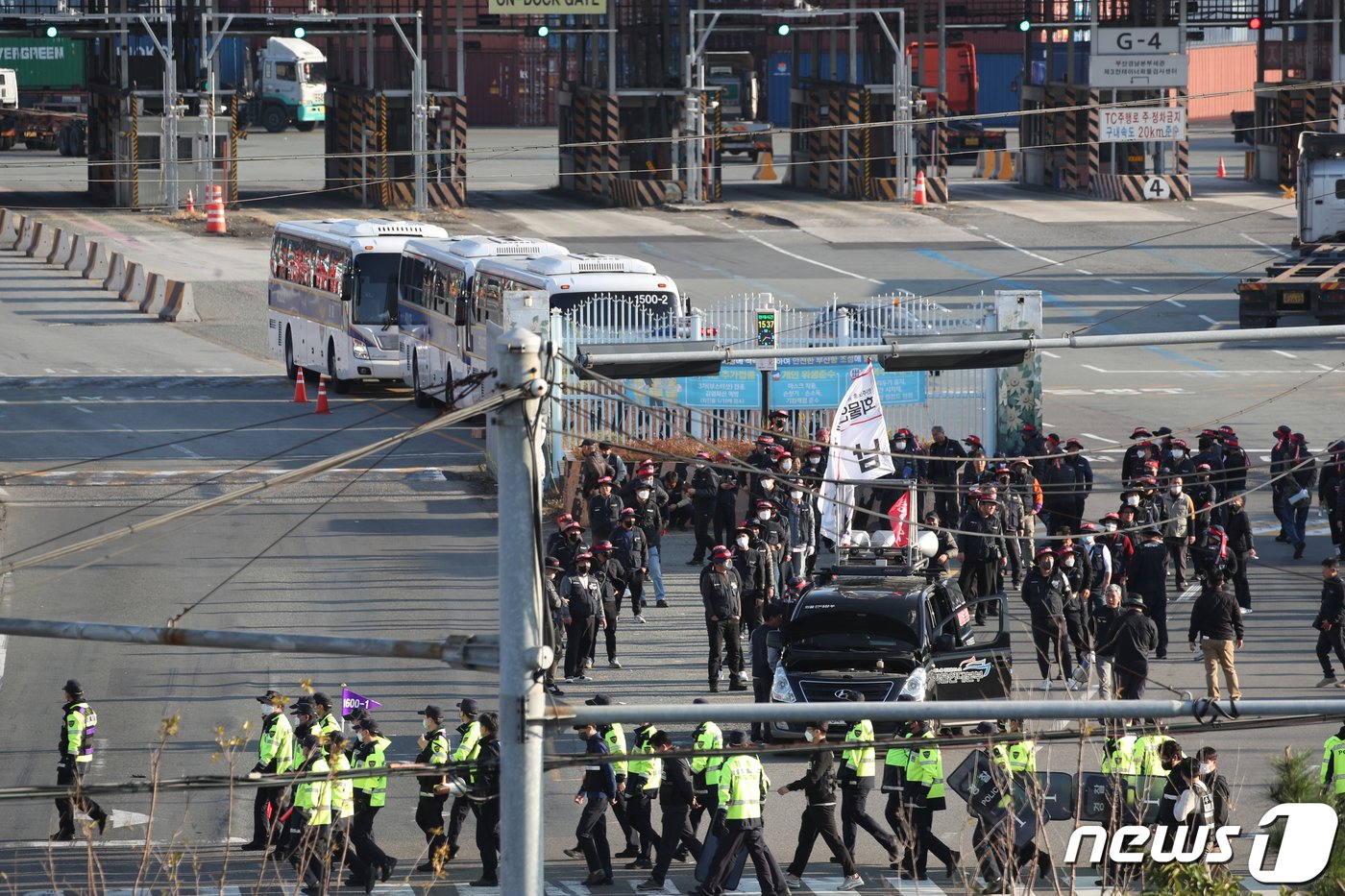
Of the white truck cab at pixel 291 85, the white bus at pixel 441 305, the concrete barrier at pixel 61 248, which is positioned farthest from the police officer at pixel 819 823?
the white truck cab at pixel 291 85

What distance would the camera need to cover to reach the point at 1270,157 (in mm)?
67562

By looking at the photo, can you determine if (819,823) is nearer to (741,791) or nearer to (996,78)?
(741,791)

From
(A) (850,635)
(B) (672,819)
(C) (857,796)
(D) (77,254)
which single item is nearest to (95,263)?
(D) (77,254)

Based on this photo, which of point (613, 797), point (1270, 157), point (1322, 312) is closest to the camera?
point (613, 797)

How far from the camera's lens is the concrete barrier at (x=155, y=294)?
45.2 meters

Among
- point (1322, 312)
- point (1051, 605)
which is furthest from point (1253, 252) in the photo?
point (1051, 605)

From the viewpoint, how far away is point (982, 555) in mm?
22984

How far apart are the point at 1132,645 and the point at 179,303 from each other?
1189 inches

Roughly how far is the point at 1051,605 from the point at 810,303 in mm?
24141

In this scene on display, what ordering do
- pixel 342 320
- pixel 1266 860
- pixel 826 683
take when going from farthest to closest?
1. pixel 342 320
2. pixel 826 683
3. pixel 1266 860

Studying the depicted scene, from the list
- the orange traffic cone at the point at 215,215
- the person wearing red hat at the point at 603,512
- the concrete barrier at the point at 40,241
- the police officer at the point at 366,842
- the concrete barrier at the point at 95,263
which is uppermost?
the orange traffic cone at the point at 215,215

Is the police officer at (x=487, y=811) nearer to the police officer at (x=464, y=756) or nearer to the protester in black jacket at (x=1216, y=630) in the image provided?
the police officer at (x=464, y=756)

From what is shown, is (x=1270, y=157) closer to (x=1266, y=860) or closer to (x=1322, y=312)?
(x=1322, y=312)

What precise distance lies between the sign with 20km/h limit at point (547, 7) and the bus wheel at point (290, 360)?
2208cm
